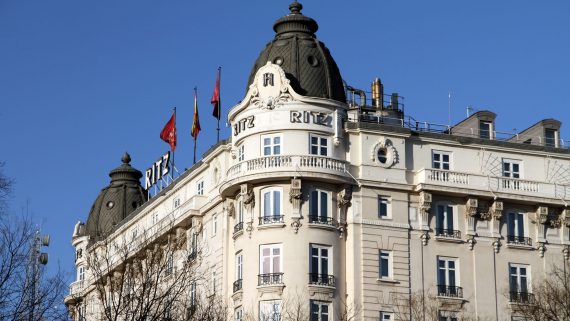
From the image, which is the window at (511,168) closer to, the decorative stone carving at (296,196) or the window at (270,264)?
the decorative stone carving at (296,196)

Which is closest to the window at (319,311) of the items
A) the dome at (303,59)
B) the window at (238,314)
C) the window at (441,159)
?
the window at (238,314)

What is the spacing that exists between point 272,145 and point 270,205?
13.8 feet

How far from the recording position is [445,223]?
10406 cm

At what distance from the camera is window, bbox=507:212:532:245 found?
10550cm

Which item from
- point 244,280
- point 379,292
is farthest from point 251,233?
point 379,292

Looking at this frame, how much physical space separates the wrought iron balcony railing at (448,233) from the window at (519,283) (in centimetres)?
454

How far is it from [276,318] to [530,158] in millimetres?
24331

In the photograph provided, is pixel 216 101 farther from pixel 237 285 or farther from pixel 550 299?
pixel 550 299

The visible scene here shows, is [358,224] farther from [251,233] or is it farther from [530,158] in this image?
[530,158]

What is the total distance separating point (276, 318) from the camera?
9750cm

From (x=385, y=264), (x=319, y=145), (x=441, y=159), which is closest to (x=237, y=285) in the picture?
(x=385, y=264)

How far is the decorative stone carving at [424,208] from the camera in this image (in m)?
103

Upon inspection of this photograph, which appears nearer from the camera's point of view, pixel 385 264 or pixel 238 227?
pixel 385 264

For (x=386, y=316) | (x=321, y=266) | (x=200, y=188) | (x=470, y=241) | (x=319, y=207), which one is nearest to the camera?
(x=321, y=266)
